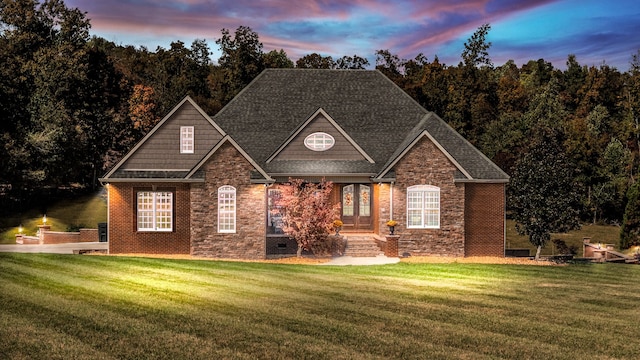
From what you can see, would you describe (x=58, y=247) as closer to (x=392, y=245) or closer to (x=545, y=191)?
(x=392, y=245)

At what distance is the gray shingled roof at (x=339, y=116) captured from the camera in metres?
36.6

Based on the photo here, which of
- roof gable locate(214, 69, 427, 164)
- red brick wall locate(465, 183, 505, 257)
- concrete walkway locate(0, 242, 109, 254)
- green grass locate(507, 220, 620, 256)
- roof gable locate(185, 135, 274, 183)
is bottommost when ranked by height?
green grass locate(507, 220, 620, 256)

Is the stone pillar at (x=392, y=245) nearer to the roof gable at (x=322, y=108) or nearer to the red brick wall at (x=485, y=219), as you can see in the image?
the red brick wall at (x=485, y=219)

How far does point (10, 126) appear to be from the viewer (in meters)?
49.9

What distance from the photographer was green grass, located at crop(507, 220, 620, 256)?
161 feet

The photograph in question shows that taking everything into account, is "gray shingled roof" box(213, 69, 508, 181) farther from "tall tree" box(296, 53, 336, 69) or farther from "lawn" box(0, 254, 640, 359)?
"tall tree" box(296, 53, 336, 69)

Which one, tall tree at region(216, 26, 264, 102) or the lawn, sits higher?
tall tree at region(216, 26, 264, 102)

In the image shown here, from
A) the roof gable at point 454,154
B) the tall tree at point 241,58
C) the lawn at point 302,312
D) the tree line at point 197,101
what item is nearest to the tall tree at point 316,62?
the tree line at point 197,101

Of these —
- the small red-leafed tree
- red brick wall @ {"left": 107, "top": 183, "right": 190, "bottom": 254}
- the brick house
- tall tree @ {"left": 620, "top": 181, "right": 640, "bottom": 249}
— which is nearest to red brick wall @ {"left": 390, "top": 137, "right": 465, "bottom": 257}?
the brick house

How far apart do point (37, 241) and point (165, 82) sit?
3875 centimetres

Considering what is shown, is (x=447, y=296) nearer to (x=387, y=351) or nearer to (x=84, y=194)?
(x=387, y=351)

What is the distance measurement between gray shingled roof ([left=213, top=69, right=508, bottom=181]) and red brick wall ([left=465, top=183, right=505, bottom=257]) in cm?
122

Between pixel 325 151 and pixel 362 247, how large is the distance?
5.87 metres

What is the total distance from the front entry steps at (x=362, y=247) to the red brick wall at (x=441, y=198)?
1316 mm
